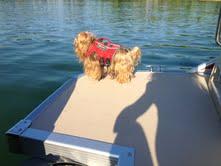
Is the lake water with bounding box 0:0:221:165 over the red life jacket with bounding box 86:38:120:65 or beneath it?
beneath

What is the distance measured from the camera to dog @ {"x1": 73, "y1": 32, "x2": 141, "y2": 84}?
4648 millimetres

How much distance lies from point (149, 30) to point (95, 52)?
1161 centimetres

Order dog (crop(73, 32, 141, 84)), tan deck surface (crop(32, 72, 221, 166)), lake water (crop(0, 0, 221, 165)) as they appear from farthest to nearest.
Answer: lake water (crop(0, 0, 221, 165)), dog (crop(73, 32, 141, 84)), tan deck surface (crop(32, 72, 221, 166))

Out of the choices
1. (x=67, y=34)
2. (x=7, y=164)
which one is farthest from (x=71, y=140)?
(x=67, y=34)

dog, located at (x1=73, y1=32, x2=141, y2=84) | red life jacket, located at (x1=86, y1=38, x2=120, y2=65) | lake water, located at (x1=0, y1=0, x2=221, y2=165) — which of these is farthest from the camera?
lake water, located at (x1=0, y1=0, x2=221, y2=165)

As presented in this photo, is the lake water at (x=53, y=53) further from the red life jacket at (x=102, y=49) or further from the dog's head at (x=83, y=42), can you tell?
the red life jacket at (x=102, y=49)

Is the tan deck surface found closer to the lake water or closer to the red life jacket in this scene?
the red life jacket

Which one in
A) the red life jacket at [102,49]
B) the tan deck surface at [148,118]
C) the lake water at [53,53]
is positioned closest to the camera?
the tan deck surface at [148,118]

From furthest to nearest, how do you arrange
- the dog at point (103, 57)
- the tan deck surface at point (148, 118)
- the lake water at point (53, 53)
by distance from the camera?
the lake water at point (53, 53), the dog at point (103, 57), the tan deck surface at point (148, 118)

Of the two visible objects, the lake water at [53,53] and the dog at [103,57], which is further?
the lake water at [53,53]

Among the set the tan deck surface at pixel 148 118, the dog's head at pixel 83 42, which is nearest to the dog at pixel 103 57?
the dog's head at pixel 83 42

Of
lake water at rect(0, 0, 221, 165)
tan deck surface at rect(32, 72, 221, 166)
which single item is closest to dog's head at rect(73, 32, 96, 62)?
tan deck surface at rect(32, 72, 221, 166)

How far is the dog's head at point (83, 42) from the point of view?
4.74 m

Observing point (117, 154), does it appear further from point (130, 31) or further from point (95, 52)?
point (130, 31)
